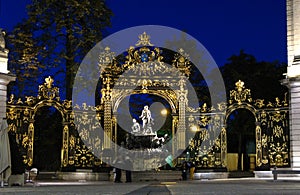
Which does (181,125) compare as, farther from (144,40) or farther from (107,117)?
(144,40)

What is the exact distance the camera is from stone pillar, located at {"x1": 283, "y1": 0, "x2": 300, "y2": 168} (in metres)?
24.4

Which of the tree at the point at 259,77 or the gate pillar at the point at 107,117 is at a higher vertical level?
the tree at the point at 259,77

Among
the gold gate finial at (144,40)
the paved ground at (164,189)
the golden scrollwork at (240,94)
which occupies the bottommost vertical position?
the paved ground at (164,189)

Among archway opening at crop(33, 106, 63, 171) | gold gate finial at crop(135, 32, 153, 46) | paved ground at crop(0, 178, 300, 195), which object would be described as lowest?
paved ground at crop(0, 178, 300, 195)

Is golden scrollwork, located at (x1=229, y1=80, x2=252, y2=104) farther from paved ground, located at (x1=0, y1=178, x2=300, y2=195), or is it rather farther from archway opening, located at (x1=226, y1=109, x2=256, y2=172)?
archway opening, located at (x1=226, y1=109, x2=256, y2=172)

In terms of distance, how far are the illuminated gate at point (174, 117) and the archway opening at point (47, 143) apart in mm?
5793

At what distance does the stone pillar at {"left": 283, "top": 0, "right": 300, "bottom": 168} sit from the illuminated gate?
54.1 inches

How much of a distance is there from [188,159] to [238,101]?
3587 millimetres

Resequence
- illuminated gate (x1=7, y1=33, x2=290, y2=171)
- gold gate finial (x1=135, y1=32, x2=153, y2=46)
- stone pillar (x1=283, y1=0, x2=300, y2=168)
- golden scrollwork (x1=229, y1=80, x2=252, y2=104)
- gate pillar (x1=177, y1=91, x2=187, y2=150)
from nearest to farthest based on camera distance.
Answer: stone pillar (x1=283, y1=0, x2=300, y2=168)
illuminated gate (x1=7, y1=33, x2=290, y2=171)
golden scrollwork (x1=229, y1=80, x2=252, y2=104)
gate pillar (x1=177, y1=91, x2=187, y2=150)
gold gate finial (x1=135, y1=32, x2=153, y2=46)

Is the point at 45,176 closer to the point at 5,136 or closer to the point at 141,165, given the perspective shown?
the point at 141,165

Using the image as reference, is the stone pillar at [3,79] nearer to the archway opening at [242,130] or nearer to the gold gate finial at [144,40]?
the gold gate finial at [144,40]

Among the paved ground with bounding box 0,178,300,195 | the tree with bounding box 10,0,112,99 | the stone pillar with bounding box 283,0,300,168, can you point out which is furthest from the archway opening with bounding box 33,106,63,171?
the paved ground with bounding box 0,178,300,195

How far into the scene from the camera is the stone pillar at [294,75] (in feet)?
80.0

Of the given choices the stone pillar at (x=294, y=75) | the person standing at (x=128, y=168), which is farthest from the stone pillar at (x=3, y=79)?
the stone pillar at (x=294, y=75)
